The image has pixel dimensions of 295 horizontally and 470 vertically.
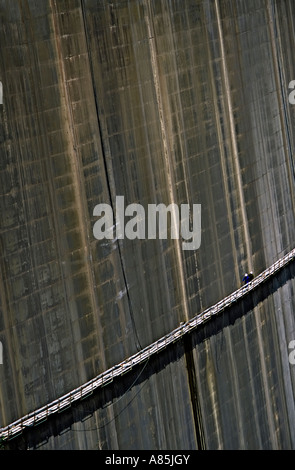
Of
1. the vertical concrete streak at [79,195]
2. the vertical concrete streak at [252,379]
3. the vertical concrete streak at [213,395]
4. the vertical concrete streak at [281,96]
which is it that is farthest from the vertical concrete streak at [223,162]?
the vertical concrete streak at [79,195]

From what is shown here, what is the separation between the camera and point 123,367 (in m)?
11.2

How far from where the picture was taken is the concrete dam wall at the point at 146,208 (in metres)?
9.85

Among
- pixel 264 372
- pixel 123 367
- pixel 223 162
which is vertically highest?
pixel 223 162

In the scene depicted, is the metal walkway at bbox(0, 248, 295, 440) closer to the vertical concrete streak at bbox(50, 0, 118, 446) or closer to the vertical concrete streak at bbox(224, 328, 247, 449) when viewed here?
the vertical concrete streak at bbox(50, 0, 118, 446)

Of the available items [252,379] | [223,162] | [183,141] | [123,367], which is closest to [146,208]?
[183,141]

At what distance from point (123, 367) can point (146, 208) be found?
1.91m

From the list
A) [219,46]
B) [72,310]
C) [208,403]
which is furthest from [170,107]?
[208,403]

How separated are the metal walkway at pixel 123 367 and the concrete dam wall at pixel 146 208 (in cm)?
8

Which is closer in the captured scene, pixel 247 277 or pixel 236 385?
pixel 236 385

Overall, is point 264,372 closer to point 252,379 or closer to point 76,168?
point 252,379

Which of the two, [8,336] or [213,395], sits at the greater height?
[8,336]

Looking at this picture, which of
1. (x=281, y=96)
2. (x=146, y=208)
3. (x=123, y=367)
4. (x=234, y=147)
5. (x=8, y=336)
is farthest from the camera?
(x=281, y=96)

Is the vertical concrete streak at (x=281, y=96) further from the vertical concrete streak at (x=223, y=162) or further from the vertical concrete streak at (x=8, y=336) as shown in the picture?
the vertical concrete streak at (x=8, y=336)

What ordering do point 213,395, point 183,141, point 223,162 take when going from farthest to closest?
point 223,162, point 213,395, point 183,141
